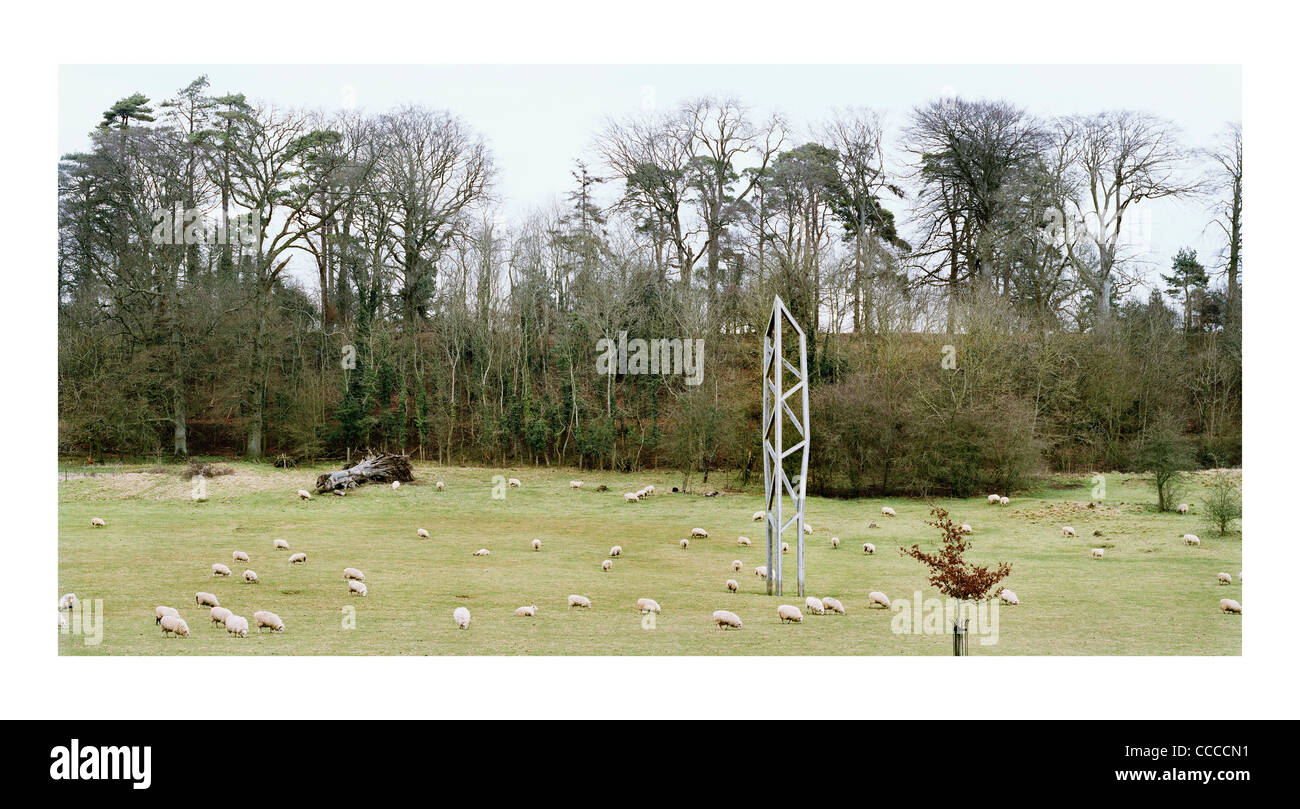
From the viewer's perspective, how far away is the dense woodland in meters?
19.7

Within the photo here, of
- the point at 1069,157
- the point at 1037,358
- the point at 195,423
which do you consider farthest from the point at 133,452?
the point at 1069,157

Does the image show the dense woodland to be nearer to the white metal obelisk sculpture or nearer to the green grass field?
the green grass field

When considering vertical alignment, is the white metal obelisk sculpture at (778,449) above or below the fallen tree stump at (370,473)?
above

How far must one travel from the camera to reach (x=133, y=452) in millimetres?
19328

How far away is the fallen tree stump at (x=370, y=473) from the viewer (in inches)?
755

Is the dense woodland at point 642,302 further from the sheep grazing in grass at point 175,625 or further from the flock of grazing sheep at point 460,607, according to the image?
the sheep grazing in grass at point 175,625

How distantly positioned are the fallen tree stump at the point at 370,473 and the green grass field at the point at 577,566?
0.44 m

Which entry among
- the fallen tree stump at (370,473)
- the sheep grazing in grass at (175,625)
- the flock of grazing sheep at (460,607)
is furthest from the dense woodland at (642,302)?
the sheep grazing in grass at (175,625)

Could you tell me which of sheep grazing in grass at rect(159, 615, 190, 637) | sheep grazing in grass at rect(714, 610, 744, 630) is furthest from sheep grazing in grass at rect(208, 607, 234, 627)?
sheep grazing in grass at rect(714, 610, 744, 630)

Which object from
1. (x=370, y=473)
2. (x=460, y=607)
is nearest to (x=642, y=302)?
(x=370, y=473)

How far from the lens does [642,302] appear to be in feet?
71.5

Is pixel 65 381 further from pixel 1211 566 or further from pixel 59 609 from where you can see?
pixel 1211 566

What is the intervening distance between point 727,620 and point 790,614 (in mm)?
729

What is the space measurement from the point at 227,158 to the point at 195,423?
597 centimetres
